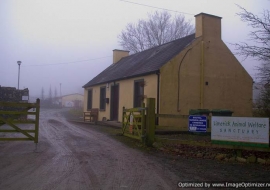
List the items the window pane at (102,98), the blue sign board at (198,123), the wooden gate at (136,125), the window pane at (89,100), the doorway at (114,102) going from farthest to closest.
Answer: the window pane at (89,100) → the window pane at (102,98) → the doorway at (114,102) → the wooden gate at (136,125) → the blue sign board at (198,123)

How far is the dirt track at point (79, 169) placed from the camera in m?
5.79

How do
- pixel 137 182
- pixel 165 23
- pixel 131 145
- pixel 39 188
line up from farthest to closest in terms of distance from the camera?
pixel 165 23 < pixel 131 145 < pixel 137 182 < pixel 39 188

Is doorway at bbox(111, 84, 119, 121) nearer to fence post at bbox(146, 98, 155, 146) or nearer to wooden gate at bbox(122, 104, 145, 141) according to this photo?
wooden gate at bbox(122, 104, 145, 141)

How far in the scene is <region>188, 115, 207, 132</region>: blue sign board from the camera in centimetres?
970

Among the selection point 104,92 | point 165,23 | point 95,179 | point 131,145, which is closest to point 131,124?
point 131,145

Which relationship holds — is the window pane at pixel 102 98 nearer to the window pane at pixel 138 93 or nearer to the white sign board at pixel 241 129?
the window pane at pixel 138 93

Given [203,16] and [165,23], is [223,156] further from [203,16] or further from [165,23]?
[165,23]

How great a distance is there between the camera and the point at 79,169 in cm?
698

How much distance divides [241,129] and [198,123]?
5.17 ft

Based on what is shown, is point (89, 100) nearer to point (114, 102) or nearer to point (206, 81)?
point (114, 102)

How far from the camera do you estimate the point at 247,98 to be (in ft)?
64.6

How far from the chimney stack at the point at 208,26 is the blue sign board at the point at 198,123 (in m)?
9.33

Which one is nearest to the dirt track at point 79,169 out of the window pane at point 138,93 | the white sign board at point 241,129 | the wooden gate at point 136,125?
the wooden gate at point 136,125

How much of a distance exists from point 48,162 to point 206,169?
4.07 meters
